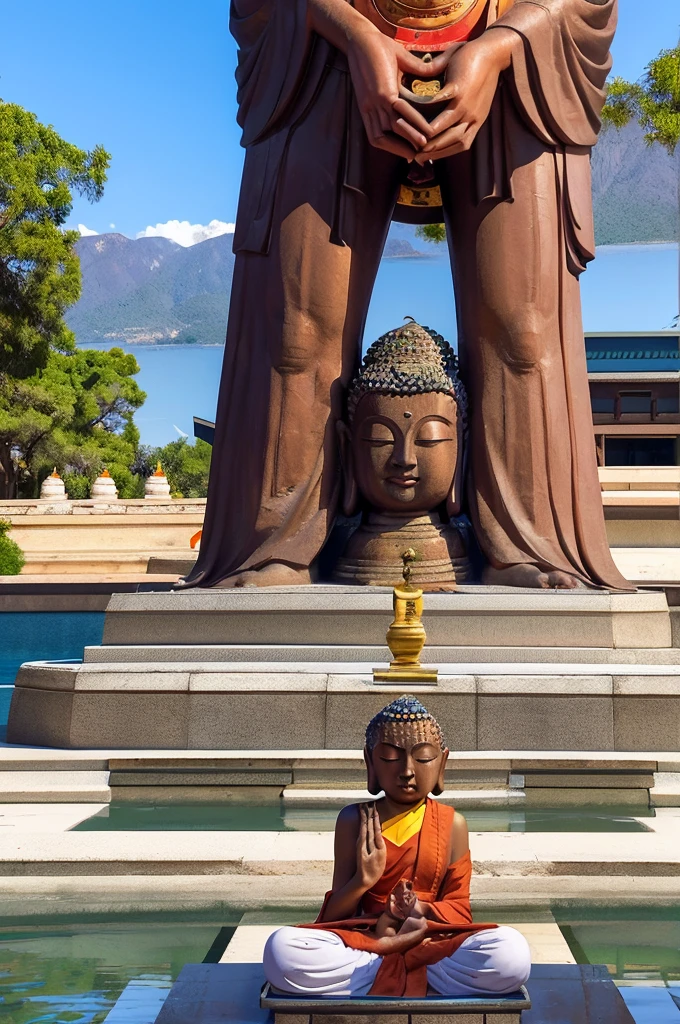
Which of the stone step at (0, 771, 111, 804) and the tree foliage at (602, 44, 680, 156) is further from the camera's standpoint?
the tree foliage at (602, 44, 680, 156)

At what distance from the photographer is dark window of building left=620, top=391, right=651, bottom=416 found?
28672mm

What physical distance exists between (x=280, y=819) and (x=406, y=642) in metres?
1.27

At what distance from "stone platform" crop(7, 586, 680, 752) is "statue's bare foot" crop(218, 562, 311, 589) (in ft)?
0.92

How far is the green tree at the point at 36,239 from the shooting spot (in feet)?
85.9

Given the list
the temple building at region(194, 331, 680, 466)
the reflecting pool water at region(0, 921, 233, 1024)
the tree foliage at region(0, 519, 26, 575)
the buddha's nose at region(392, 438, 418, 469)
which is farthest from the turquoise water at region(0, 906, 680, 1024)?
the temple building at region(194, 331, 680, 466)

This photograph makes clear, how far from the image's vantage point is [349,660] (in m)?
6.68

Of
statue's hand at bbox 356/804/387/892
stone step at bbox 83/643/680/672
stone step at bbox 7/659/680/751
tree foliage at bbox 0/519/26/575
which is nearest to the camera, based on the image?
statue's hand at bbox 356/804/387/892

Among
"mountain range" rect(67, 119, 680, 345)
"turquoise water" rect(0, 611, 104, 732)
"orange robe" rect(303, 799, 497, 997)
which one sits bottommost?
"orange robe" rect(303, 799, 497, 997)

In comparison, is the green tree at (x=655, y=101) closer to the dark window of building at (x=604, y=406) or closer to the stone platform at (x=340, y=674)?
the dark window of building at (x=604, y=406)

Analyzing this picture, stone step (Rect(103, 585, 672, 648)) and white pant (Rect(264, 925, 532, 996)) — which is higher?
stone step (Rect(103, 585, 672, 648))

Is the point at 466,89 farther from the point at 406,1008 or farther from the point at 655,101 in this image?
the point at 655,101

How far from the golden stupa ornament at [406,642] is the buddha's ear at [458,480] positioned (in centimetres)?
148

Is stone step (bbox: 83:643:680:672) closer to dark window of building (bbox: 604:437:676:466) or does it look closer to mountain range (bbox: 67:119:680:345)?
dark window of building (bbox: 604:437:676:466)

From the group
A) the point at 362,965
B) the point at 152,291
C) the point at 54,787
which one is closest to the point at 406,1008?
the point at 362,965
